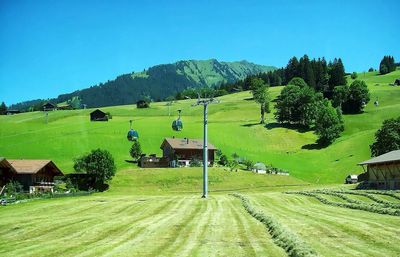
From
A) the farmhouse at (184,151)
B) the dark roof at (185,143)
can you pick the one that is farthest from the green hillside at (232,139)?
the dark roof at (185,143)

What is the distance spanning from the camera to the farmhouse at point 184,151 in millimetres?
120000

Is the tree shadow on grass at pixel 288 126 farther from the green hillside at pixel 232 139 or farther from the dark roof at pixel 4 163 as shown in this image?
the dark roof at pixel 4 163

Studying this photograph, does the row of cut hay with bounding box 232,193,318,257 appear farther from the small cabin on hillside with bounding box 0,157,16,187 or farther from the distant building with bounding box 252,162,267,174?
the distant building with bounding box 252,162,267,174

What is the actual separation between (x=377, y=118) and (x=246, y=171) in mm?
74841

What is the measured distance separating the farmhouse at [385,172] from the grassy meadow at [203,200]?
29.7 feet

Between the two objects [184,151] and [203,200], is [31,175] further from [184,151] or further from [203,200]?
[203,200]

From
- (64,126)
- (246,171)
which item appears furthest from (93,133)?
(246,171)

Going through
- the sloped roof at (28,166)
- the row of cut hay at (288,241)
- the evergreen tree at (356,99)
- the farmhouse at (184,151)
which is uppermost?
the evergreen tree at (356,99)

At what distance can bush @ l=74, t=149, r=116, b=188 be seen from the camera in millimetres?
92125

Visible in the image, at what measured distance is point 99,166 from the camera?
9194 centimetres

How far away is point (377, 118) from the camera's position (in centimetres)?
16100

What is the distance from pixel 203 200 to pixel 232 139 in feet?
295

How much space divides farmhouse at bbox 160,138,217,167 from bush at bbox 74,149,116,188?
25821mm

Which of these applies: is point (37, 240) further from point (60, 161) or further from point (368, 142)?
point (368, 142)
